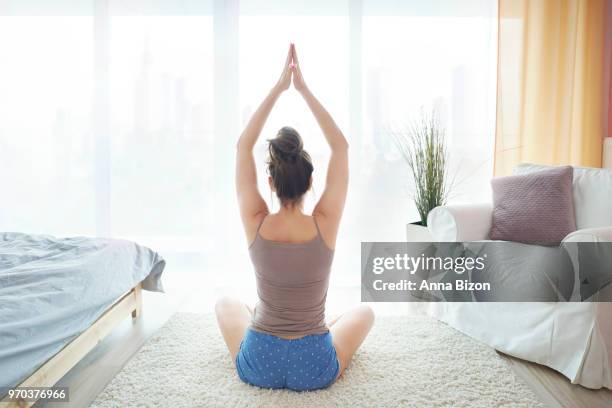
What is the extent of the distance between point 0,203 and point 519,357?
12.5ft

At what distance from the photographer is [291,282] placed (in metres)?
1.64

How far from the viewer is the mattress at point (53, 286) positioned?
4.81 feet

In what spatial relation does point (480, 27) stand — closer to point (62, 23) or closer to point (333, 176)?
point (333, 176)

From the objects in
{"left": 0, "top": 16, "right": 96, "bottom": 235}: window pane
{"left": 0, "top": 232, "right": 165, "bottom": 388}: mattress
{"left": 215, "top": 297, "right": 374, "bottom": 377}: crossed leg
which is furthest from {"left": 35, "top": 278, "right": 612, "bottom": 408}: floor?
{"left": 0, "top": 16, "right": 96, "bottom": 235}: window pane

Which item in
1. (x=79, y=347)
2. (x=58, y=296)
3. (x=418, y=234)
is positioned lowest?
(x=79, y=347)

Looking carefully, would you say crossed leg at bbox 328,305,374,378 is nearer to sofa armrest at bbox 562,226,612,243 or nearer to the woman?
the woman

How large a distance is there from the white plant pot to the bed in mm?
1618

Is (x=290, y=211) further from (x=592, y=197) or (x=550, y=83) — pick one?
(x=550, y=83)

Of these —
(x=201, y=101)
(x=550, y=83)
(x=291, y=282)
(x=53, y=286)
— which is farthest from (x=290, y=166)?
(x=550, y=83)

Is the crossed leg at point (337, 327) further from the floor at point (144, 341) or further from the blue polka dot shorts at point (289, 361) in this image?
the floor at point (144, 341)

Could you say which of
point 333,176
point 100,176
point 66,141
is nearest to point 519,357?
point 333,176

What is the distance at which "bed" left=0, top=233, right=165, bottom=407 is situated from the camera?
4.85 ft

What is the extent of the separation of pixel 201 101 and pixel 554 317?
2741 mm

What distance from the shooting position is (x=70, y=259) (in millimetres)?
2094
